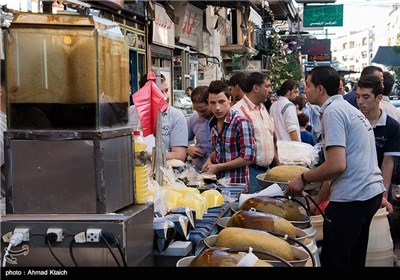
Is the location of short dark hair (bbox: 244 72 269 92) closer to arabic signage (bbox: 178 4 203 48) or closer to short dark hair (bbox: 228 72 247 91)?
short dark hair (bbox: 228 72 247 91)

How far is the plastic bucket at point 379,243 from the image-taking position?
3.88 metres

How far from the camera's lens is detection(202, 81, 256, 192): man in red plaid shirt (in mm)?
4570

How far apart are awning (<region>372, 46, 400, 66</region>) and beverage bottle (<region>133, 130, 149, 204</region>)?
55.7 feet

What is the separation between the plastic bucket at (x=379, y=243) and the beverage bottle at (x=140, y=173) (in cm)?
221

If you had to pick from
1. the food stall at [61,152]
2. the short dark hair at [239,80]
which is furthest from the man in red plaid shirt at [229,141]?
the food stall at [61,152]

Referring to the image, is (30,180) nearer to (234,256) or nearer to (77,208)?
(77,208)

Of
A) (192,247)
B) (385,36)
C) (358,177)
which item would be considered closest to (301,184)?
(358,177)

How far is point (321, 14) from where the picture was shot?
2159cm

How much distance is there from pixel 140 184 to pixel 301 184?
1.51 meters

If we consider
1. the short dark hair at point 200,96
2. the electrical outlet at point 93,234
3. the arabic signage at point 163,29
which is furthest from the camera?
the arabic signage at point 163,29

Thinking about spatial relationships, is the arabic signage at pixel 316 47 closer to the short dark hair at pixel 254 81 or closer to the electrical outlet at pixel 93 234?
the short dark hair at pixel 254 81

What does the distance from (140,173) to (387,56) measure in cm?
1859

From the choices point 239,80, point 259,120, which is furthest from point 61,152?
point 239,80

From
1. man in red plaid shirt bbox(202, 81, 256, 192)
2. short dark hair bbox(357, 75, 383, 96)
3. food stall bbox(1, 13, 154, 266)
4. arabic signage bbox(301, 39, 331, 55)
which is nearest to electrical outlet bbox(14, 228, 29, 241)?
food stall bbox(1, 13, 154, 266)
